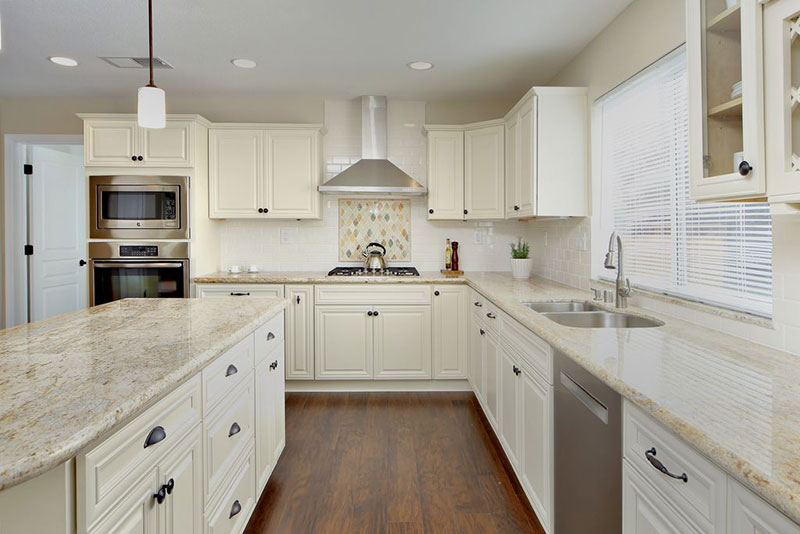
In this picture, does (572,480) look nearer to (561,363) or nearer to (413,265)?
(561,363)

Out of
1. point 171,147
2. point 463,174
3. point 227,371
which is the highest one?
point 171,147

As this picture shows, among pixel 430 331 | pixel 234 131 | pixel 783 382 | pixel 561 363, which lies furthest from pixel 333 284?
pixel 783 382

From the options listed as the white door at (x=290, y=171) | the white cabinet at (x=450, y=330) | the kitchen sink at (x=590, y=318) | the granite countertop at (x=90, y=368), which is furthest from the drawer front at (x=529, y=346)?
the white door at (x=290, y=171)

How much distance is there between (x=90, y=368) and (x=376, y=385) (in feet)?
9.46

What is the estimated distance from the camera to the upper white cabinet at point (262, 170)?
13.5ft

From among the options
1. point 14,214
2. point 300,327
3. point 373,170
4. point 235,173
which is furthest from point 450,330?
point 14,214

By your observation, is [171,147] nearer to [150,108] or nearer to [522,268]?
[150,108]

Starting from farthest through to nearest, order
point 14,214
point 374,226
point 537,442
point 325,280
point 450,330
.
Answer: point 374,226 → point 14,214 → point 450,330 → point 325,280 → point 537,442

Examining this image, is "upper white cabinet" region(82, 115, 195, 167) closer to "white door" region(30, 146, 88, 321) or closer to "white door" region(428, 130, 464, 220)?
"white door" region(30, 146, 88, 321)

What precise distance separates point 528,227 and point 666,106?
6.84ft

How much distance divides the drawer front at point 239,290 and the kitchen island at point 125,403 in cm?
147

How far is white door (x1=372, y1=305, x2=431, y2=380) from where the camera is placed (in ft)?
12.8

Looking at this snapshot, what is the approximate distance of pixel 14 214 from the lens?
4406 millimetres

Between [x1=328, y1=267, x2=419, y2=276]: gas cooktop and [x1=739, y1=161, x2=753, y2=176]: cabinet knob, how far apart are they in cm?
281
